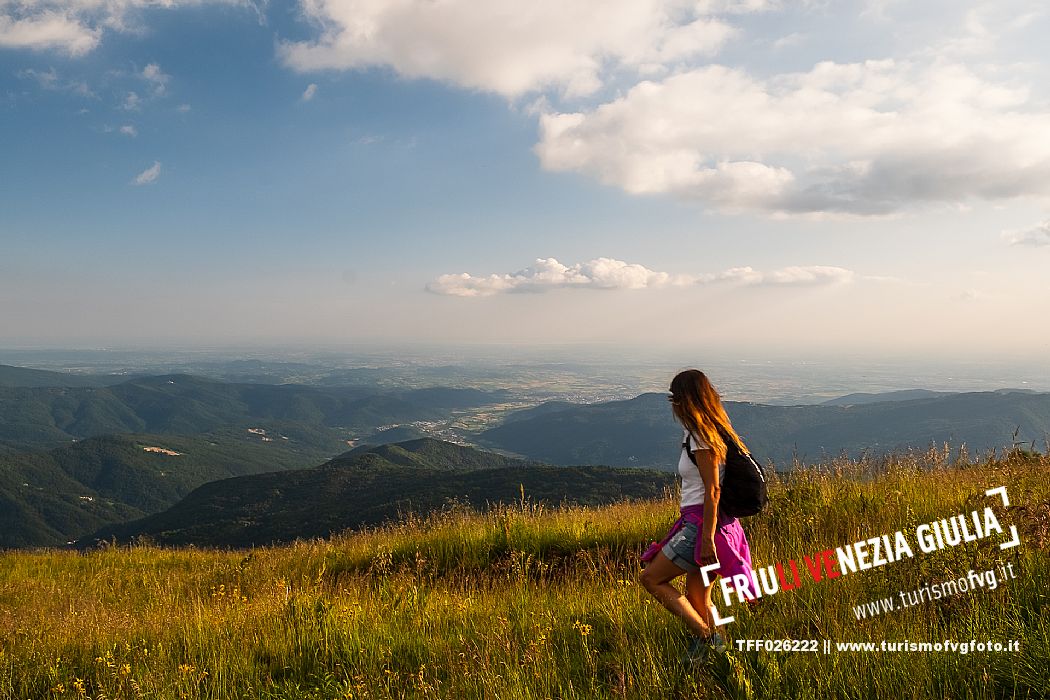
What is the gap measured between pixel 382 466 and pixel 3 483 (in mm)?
141943

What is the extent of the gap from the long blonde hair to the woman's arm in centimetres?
6

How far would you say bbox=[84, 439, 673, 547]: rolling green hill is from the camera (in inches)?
3893

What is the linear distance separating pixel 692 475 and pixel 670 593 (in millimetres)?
812

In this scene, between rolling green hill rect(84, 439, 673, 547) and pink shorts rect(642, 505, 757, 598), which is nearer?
pink shorts rect(642, 505, 757, 598)

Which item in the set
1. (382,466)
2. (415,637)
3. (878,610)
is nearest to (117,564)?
(415,637)

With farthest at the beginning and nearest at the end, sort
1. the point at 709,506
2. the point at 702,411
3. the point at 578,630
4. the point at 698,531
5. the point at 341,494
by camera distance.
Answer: the point at 341,494 < the point at 578,630 < the point at 702,411 < the point at 698,531 < the point at 709,506

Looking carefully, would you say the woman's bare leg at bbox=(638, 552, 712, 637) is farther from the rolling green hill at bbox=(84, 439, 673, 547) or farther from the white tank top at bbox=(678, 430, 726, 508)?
the rolling green hill at bbox=(84, 439, 673, 547)

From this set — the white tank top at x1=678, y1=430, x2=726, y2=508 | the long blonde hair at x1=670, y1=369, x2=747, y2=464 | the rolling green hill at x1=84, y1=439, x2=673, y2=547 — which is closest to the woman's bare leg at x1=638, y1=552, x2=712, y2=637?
the white tank top at x1=678, y1=430, x2=726, y2=508

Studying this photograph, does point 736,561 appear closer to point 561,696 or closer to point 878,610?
point 878,610

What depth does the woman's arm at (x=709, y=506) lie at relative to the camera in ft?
12.0

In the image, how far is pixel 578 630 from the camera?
408 centimetres

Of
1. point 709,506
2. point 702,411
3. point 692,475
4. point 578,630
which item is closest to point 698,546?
point 709,506

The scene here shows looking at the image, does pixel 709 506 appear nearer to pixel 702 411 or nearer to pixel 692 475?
pixel 692 475

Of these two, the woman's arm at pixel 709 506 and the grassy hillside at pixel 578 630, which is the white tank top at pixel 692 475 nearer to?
the woman's arm at pixel 709 506
